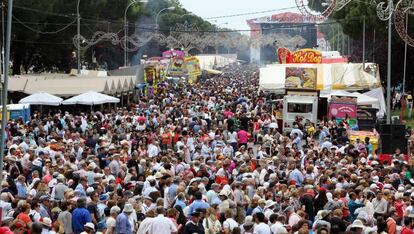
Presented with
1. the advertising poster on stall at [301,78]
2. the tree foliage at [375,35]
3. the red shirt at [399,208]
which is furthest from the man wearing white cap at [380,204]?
the tree foliage at [375,35]

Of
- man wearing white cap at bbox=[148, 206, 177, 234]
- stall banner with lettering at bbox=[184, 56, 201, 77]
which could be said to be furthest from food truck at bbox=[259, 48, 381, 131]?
man wearing white cap at bbox=[148, 206, 177, 234]

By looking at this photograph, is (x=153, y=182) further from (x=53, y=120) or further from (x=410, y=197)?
(x=53, y=120)

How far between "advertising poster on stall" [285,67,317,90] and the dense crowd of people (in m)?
15.0

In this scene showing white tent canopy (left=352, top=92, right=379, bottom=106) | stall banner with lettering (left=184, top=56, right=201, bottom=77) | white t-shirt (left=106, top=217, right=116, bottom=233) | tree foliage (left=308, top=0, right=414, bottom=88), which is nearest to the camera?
white t-shirt (left=106, top=217, right=116, bottom=233)

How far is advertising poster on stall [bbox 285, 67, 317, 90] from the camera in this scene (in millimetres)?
46438

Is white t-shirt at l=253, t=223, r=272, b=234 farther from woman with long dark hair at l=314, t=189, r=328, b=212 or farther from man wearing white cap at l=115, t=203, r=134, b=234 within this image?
woman with long dark hair at l=314, t=189, r=328, b=212

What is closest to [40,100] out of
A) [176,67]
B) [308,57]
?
[308,57]

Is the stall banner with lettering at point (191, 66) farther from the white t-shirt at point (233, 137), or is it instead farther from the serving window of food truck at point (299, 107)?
the white t-shirt at point (233, 137)

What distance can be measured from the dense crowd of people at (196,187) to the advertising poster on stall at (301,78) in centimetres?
1500

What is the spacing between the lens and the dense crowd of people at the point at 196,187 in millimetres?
15266

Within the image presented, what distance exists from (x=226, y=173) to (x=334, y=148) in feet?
21.3

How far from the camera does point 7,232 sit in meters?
13.5

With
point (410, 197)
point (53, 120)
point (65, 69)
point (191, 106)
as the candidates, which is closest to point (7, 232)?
point (410, 197)

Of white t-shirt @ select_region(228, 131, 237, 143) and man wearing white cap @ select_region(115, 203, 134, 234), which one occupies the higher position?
man wearing white cap @ select_region(115, 203, 134, 234)
